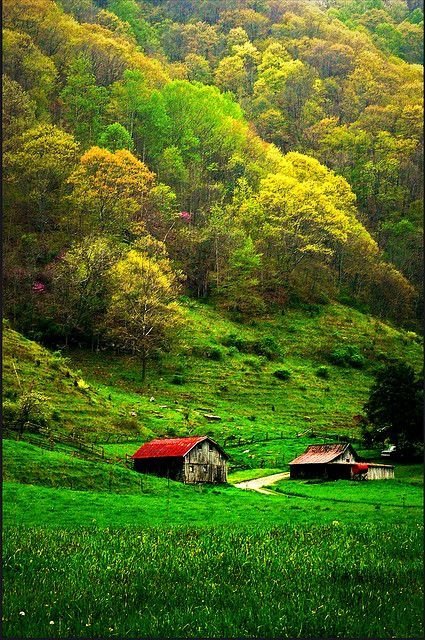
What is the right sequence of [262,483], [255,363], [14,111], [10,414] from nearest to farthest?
[10,414] → [262,483] → [255,363] → [14,111]

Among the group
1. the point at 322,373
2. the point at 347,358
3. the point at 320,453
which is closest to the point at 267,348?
the point at 322,373

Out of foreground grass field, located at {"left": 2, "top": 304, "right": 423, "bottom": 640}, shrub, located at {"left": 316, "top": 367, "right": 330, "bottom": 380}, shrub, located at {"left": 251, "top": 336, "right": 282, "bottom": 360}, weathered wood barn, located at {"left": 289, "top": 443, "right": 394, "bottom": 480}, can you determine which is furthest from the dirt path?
shrub, located at {"left": 251, "top": 336, "right": 282, "bottom": 360}

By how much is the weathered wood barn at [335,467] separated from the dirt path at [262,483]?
3.21ft

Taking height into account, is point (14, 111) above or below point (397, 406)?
above

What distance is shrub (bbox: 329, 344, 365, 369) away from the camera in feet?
199

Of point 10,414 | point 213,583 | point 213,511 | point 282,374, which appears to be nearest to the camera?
point 213,583

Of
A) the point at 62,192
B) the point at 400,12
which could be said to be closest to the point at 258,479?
the point at 62,192

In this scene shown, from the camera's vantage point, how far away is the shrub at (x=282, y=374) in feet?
184

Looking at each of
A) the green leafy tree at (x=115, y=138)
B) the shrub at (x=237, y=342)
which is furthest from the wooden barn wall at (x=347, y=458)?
the green leafy tree at (x=115, y=138)

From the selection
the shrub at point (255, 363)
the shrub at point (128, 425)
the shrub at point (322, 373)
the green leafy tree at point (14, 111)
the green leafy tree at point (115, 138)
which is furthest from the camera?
the green leafy tree at point (115, 138)

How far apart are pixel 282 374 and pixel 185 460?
2117 centimetres

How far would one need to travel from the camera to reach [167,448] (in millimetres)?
36688

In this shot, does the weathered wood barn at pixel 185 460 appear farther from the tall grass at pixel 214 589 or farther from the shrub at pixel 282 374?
the tall grass at pixel 214 589

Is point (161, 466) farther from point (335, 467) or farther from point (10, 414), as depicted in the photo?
point (335, 467)
